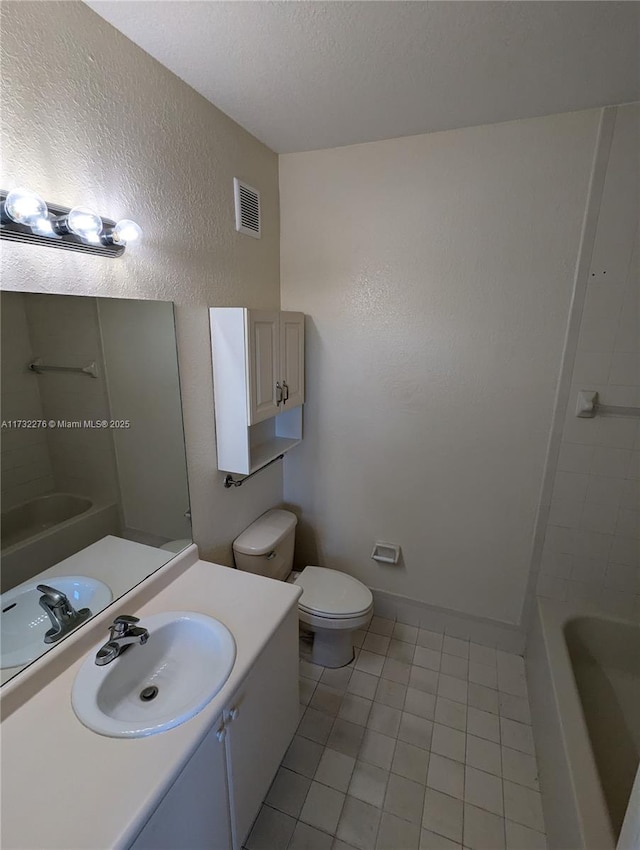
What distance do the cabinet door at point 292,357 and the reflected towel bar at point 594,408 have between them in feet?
4.15

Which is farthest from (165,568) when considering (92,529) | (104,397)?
(104,397)

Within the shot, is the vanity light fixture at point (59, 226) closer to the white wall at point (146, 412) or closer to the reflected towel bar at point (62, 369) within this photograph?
the white wall at point (146, 412)

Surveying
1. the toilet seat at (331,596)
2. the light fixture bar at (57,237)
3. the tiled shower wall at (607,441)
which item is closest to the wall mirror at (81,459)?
the light fixture bar at (57,237)

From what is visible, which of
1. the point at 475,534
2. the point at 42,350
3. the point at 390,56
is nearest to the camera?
the point at 42,350

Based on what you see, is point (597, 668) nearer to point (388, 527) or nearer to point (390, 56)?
point (388, 527)

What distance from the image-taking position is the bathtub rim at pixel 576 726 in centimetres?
109

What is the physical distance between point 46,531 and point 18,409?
1.12ft

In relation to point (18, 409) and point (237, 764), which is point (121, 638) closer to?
point (237, 764)

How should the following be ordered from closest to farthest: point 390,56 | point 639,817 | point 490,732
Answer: point 639,817 → point 390,56 → point 490,732

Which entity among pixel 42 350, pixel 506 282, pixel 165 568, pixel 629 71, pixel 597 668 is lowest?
pixel 597 668

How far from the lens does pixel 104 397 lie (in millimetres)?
1230

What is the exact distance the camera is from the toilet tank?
73.2 inches

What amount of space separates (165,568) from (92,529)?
1.06ft

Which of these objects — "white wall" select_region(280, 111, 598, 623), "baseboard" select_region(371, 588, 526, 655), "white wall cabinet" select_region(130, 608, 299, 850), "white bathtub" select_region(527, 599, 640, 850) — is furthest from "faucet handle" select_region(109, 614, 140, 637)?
"baseboard" select_region(371, 588, 526, 655)
